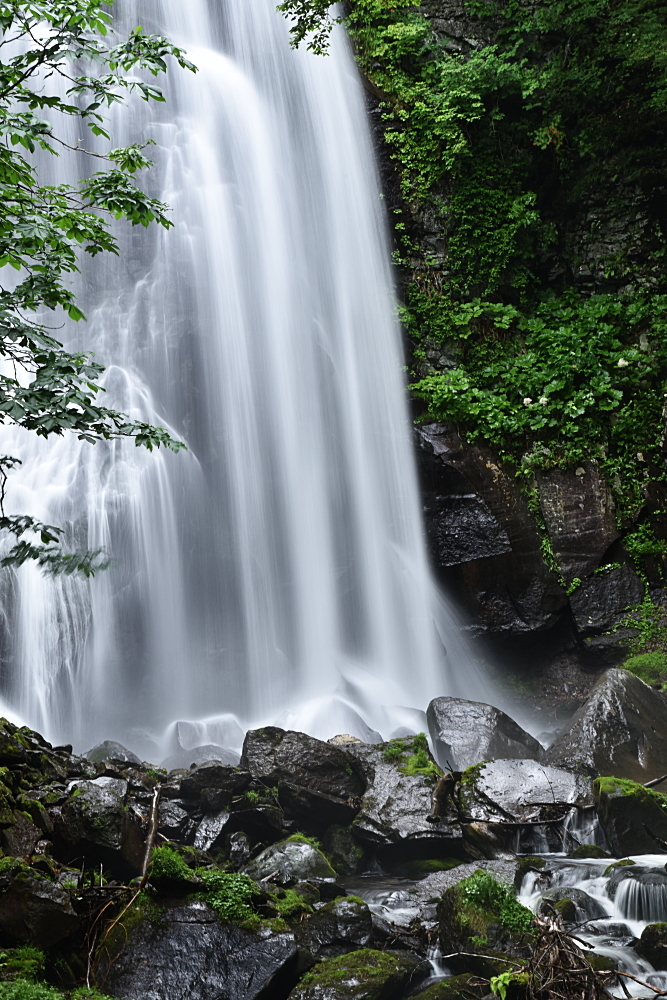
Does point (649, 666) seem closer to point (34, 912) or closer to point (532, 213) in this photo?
point (532, 213)

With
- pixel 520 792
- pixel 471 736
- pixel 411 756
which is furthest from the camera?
pixel 471 736

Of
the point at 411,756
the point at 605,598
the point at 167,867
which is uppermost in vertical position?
the point at 605,598

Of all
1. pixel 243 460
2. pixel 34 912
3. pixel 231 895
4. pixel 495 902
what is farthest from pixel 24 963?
pixel 243 460

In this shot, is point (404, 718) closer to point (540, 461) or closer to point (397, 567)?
point (397, 567)

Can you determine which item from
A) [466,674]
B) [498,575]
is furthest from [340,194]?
[466,674]

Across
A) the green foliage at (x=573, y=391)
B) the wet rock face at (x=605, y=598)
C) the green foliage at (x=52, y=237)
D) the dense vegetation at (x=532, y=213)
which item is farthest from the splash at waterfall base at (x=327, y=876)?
the dense vegetation at (x=532, y=213)

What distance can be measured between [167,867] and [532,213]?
12130mm

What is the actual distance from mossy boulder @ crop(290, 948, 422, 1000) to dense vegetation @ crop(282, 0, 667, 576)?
8.29m

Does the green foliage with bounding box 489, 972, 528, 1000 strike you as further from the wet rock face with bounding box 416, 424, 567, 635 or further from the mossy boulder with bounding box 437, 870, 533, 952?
the wet rock face with bounding box 416, 424, 567, 635

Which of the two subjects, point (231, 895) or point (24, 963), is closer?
point (24, 963)

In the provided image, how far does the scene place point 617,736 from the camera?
7.18 metres

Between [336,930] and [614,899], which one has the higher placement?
[336,930]

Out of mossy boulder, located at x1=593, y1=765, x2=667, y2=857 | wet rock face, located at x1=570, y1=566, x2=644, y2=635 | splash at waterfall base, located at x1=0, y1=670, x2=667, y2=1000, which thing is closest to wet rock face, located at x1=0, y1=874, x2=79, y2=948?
splash at waterfall base, located at x1=0, y1=670, x2=667, y2=1000

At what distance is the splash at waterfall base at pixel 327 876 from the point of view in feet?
11.6
